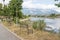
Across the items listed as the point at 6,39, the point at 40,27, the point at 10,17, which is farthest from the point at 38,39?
the point at 10,17

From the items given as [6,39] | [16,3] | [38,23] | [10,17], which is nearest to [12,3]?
[16,3]

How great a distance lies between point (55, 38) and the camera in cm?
1370

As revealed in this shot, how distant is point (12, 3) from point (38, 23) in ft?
31.7

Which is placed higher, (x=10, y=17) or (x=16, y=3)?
(x=16, y=3)

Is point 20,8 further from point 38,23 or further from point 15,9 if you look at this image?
point 38,23

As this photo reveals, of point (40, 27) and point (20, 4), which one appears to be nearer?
point (40, 27)

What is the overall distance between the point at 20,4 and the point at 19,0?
0.54 metres

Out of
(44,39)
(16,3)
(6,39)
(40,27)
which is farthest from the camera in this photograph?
(16,3)

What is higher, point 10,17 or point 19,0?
point 19,0

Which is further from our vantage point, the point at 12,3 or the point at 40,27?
the point at 12,3

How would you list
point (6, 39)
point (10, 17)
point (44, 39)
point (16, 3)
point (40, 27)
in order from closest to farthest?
point (44, 39) → point (6, 39) → point (40, 27) → point (16, 3) → point (10, 17)

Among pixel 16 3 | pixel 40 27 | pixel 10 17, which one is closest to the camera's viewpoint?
pixel 40 27

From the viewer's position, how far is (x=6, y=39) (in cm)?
1465

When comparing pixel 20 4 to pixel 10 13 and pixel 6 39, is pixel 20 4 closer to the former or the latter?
pixel 10 13
